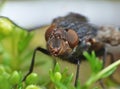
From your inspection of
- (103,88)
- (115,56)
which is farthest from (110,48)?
(103,88)

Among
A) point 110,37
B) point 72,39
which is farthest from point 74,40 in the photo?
point 110,37

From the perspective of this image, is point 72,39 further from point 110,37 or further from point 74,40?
point 110,37

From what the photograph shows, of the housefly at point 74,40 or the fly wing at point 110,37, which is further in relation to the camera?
the fly wing at point 110,37

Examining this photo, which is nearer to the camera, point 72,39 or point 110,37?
point 72,39

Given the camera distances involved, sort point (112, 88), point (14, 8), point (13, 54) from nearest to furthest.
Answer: point (13, 54) < point (112, 88) < point (14, 8)

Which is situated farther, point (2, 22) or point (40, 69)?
point (40, 69)

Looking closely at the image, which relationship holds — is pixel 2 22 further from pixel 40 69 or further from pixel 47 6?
pixel 47 6

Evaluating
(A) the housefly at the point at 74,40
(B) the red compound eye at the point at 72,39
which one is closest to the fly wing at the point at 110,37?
Answer: (A) the housefly at the point at 74,40

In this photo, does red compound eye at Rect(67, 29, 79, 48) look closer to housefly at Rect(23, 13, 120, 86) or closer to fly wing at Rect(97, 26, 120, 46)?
housefly at Rect(23, 13, 120, 86)

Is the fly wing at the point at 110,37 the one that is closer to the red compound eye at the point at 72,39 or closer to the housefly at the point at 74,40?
the housefly at the point at 74,40
